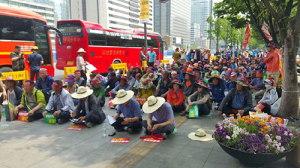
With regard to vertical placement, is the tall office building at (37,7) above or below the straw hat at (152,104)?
above

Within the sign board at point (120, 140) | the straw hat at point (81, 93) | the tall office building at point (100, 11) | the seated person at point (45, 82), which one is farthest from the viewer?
the tall office building at point (100, 11)

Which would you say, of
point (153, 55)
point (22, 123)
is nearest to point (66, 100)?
point (22, 123)

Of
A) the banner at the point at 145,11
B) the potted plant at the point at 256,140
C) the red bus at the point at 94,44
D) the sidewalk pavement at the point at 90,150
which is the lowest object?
the sidewalk pavement at the point at 90,150

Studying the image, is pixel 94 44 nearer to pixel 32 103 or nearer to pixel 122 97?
pixel 32 103

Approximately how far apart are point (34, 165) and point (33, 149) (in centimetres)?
74

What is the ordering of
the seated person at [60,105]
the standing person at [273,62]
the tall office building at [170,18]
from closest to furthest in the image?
the seated person at [60,105] < the standing person at [273,62] < the tall office building at [170,18]

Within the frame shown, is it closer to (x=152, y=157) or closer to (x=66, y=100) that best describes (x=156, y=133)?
(x=152, y=157)

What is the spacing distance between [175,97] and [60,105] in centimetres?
333

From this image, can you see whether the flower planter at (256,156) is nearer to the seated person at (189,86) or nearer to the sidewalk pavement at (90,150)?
the sidewalk pavement at (90,150)

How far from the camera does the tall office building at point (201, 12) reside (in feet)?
392

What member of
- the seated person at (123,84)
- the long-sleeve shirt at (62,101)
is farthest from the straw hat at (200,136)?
the seated person at (123,84)

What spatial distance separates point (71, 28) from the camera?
13.8 m

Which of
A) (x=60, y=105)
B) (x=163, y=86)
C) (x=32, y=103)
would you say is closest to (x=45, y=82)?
(x=32, y=103)

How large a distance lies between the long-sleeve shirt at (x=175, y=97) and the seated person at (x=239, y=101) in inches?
49.5
